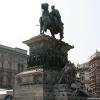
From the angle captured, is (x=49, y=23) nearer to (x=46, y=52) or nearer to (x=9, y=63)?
(x=46, y=52)

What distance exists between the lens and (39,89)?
13.8m

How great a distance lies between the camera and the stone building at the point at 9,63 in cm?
5402

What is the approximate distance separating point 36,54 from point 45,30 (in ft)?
4.77

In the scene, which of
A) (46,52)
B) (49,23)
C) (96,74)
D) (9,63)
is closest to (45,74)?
(46,52)

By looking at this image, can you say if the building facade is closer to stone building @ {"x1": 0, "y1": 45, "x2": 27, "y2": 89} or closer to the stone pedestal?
stone building @ {"x1": 0, "y1": 45, "x2": 27, "y2": 89}

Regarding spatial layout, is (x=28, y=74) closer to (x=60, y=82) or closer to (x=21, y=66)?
(x=60, y=82)

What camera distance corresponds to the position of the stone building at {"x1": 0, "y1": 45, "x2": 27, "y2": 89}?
54.0m

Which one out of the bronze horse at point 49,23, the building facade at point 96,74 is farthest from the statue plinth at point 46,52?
the building facade at point 96,74

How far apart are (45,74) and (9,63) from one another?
43.1m

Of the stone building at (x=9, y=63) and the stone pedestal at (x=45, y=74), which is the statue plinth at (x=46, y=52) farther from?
the stone building at (x=9, y=63)

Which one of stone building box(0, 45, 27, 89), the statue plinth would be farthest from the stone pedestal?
stone building box(0, 45, 27, 89)

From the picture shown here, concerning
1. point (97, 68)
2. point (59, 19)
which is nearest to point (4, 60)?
point (97, 68)

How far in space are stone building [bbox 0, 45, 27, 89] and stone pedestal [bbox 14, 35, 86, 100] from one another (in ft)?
125

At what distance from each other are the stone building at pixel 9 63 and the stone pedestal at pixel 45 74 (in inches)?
1499
